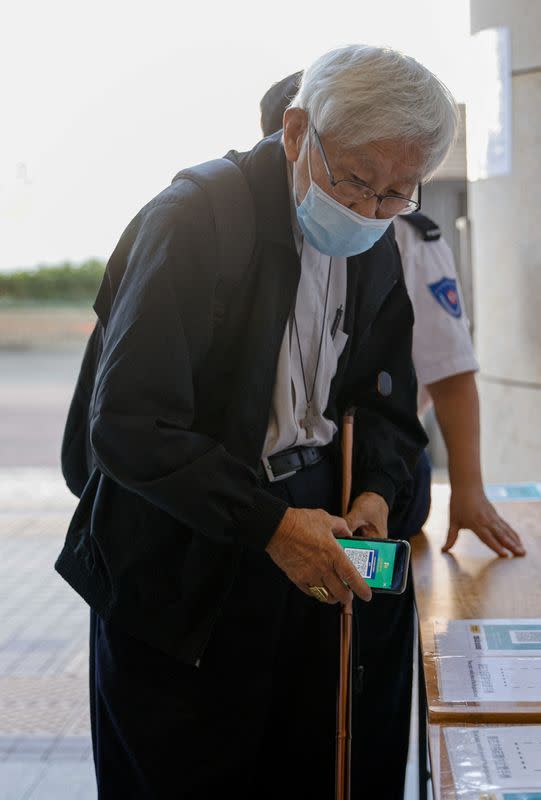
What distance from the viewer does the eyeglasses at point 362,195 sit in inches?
64.0

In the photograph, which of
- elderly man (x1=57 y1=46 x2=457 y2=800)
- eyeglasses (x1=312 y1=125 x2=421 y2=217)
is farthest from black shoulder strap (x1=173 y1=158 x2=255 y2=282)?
eyeglasses (x1=312 y1=125 x2=421 y2=217)

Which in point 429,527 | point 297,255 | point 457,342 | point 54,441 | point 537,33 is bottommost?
point 54,441

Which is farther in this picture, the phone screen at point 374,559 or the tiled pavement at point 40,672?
the tiled pavement at point 40,672

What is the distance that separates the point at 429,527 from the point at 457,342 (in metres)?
0.51

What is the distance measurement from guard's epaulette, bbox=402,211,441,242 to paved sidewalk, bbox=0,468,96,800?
1996 mm

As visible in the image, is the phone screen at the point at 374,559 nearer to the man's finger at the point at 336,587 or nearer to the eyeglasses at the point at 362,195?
the man's finger at the point at 336,587

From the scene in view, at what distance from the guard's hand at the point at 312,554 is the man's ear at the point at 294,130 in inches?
24.4

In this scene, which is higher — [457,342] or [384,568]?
[457,342]

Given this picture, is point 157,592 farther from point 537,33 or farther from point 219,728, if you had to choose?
point 537,33

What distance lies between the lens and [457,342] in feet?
7.56

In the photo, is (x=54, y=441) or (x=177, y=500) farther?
(x=54, y=441)

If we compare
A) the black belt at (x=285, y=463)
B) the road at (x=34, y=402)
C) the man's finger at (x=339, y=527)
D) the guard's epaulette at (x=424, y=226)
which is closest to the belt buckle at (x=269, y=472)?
the black belt at (x=285, y=463)

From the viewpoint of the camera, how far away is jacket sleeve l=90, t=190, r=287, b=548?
1.52 meters

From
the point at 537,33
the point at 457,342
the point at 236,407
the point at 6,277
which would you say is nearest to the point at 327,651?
the point at 236,407
